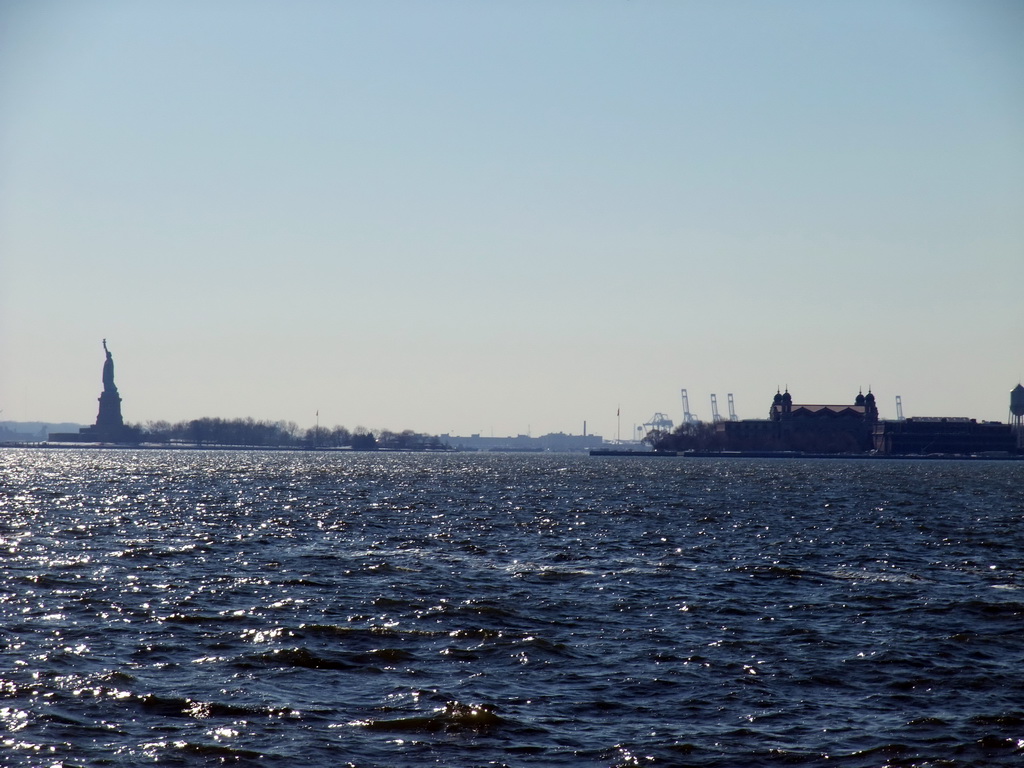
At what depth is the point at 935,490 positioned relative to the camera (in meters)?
86.3

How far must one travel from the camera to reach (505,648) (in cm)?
2095

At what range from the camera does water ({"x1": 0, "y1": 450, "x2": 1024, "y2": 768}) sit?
15.2m

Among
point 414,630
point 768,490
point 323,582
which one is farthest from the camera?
point 768,490

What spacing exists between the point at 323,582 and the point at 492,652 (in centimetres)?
923

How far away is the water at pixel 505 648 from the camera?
15.2m

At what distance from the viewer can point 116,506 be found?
5756 cm

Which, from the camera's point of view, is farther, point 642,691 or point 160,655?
point 160,655

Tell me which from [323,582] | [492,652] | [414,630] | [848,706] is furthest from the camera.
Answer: [323,582]

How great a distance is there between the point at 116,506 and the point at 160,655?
4018 cm

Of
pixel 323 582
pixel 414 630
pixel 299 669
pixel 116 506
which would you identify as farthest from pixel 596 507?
pixel 299 669

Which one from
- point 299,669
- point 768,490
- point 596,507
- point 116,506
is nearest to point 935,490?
point 768,490

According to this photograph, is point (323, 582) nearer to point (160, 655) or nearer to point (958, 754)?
point (160, 655)

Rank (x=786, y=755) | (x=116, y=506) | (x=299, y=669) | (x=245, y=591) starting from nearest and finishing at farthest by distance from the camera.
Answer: (x=786, y=755) → (x=299, y=669) → (x=245, y=591) → (x=116, y=506)

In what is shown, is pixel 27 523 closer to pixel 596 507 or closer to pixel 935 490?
pixel 596 507
